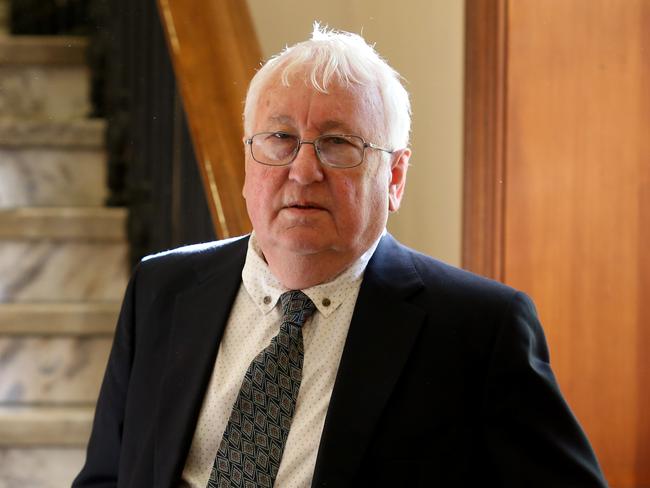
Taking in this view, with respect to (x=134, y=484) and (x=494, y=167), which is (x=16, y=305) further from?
(x=494, y=167)

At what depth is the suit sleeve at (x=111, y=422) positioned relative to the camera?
69.8 inches

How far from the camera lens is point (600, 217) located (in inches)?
105

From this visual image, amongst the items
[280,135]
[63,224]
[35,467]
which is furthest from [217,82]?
[35,467]

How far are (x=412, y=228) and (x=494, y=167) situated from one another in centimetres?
64

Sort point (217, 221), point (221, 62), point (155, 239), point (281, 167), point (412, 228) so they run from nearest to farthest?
point (281, 167) < point (217, 221) < point (221, 62) < point (155, 239) < point (412, 228)

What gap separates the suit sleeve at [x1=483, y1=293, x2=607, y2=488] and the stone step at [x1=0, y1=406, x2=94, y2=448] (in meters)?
1.31

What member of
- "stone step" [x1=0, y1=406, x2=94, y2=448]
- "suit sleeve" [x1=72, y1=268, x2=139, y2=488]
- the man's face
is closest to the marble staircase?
"stone step" [x1=0, y1=406, x2=94, y2=448]

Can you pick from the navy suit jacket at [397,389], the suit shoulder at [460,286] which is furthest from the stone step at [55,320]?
the suit shoulder at [460,286]

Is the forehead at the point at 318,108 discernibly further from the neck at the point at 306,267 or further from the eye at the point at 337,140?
the neck at the point at 306,267

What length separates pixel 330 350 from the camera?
1654mm

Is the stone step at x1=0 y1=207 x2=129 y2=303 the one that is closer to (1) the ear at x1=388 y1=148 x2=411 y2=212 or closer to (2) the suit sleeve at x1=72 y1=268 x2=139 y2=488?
(2) the suit sleeve at x1=72 y1=268 x2=139 y2=488

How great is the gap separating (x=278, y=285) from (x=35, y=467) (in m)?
1.17

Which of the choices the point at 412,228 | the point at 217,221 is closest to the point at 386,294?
the point at 217,221

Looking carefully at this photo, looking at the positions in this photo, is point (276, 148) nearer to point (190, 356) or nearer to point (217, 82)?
point (190, 356)
